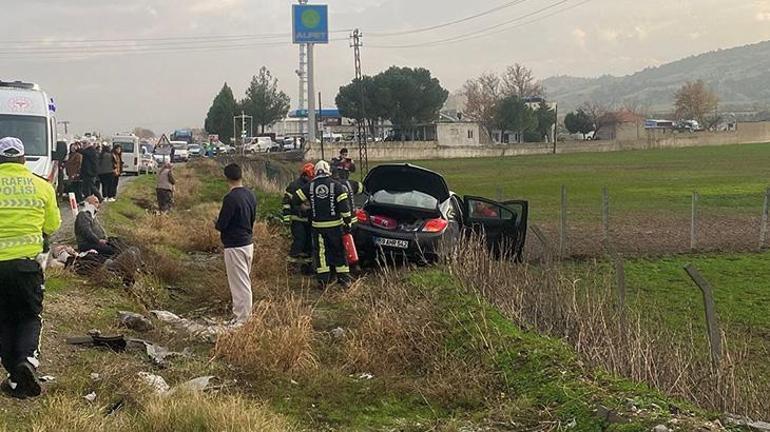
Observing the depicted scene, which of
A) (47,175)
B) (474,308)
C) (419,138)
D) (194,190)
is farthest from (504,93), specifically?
(474,308)

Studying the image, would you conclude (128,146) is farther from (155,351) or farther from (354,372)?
(354,372)

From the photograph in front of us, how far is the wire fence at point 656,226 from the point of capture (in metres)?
16.2

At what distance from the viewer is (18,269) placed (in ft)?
Answer: 19.5

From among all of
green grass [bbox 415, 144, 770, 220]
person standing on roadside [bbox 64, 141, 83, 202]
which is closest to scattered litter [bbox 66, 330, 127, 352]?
green grass [bbox 415, 144, 770, 220]

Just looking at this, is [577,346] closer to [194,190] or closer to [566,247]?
[566,247]

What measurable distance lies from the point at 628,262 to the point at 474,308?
8.13 m

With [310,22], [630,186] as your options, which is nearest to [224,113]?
[310,22]

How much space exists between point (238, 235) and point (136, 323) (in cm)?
136

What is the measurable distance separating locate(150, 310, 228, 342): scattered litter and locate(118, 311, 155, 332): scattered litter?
350mm

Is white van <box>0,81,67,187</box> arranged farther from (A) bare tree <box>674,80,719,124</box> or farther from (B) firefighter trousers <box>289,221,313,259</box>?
(A) bare tree <box>674,80,719,124</box>

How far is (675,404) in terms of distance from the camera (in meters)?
5.18

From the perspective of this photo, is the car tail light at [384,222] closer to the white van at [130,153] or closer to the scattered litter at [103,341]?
the scattered litter at [103,341]

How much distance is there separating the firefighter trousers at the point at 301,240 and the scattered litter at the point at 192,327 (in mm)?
3681

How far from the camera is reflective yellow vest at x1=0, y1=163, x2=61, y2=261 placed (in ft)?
19.6
